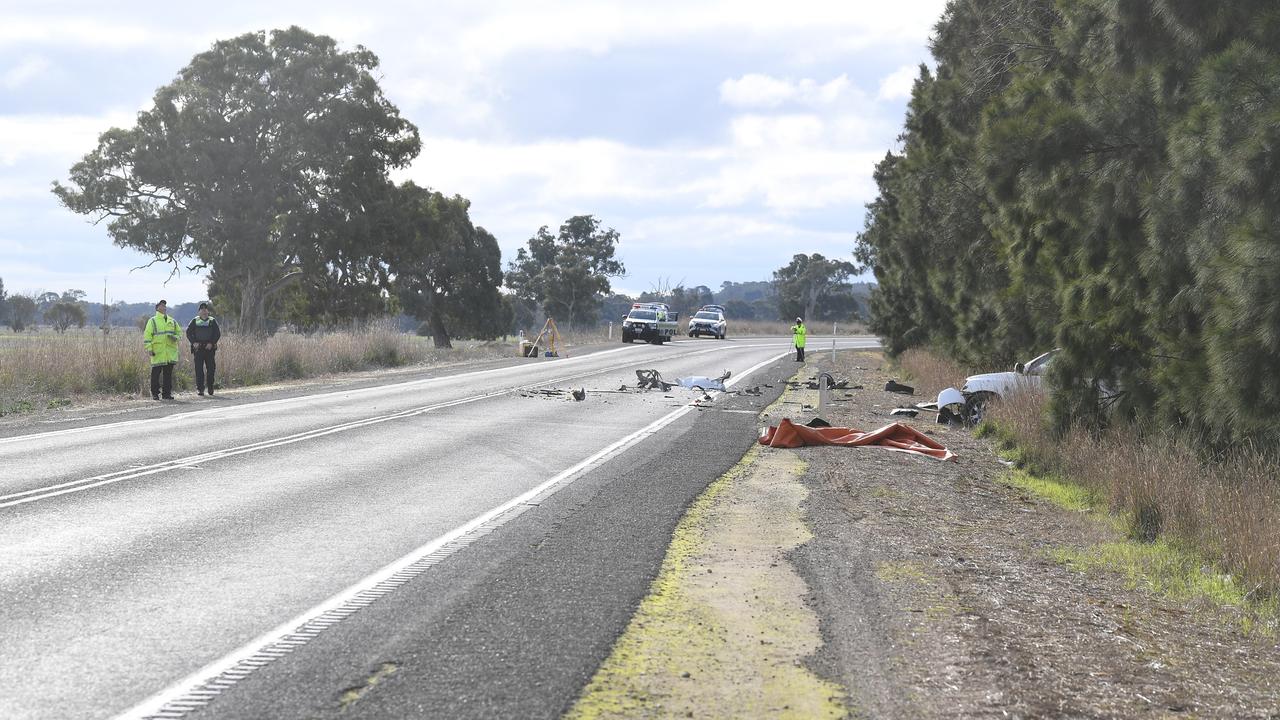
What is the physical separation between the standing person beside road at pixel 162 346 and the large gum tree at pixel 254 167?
3094 cm

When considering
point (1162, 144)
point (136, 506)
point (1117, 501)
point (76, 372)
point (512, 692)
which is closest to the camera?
point (512, 692)

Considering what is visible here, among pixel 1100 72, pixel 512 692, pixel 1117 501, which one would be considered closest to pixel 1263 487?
pixel 1117 501

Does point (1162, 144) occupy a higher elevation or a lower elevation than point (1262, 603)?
higher

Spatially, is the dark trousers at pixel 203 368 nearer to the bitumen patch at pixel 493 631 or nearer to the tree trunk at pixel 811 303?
the bitumen patch at pixel 493 631

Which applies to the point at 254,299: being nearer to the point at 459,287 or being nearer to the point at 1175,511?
the point at 459,287

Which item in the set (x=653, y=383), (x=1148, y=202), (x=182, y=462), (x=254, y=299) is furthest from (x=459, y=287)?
(x=1148, y=202)

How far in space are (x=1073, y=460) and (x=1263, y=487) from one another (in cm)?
375

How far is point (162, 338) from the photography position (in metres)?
21.7

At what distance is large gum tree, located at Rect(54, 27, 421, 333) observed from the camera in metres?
51.3

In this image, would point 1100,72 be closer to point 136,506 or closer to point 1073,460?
point 1073,460

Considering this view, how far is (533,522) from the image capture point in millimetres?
9531

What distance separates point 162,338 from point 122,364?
3351 millimetres

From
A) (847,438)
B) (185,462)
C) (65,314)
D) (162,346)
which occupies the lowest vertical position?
(847,438)

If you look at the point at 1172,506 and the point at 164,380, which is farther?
the point at 164,380
